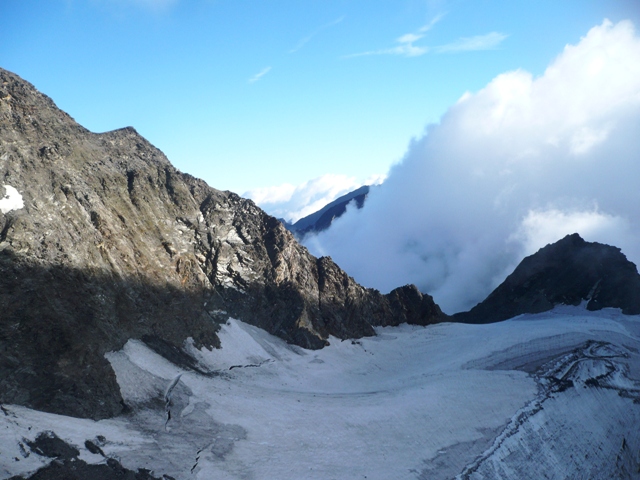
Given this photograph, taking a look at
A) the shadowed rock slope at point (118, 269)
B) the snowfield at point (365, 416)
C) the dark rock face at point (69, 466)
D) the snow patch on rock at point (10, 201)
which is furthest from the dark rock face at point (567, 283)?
the snow patch on rock at point (10, 201)

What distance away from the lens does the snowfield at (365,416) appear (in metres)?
33.0

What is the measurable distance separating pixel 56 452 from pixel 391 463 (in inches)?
896

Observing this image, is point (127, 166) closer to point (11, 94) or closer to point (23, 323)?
point (11, 94)

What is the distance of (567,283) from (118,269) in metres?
86.9

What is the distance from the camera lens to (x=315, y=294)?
7675 centimetres

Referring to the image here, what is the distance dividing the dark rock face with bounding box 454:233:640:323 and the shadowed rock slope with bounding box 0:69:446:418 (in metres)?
25.6

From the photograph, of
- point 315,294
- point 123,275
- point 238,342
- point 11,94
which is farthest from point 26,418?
point 315,294

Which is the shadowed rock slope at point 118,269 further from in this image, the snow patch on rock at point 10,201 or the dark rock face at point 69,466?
the dark rock face at point 69,466

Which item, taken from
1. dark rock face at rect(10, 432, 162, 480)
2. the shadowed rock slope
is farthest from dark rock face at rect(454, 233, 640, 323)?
dark rock face at rect(10, 432, 162, 480)

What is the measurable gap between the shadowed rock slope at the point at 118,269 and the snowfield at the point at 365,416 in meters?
2.66

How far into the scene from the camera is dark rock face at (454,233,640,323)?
89938 mm

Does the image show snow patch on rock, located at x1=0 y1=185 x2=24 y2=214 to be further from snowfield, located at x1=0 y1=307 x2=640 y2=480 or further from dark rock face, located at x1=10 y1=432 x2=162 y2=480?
dark rock face, located at x1=10 y1=432 x2=162 y2=480

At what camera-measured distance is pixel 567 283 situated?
9900cm

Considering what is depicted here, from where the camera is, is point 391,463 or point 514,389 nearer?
point 391,463
